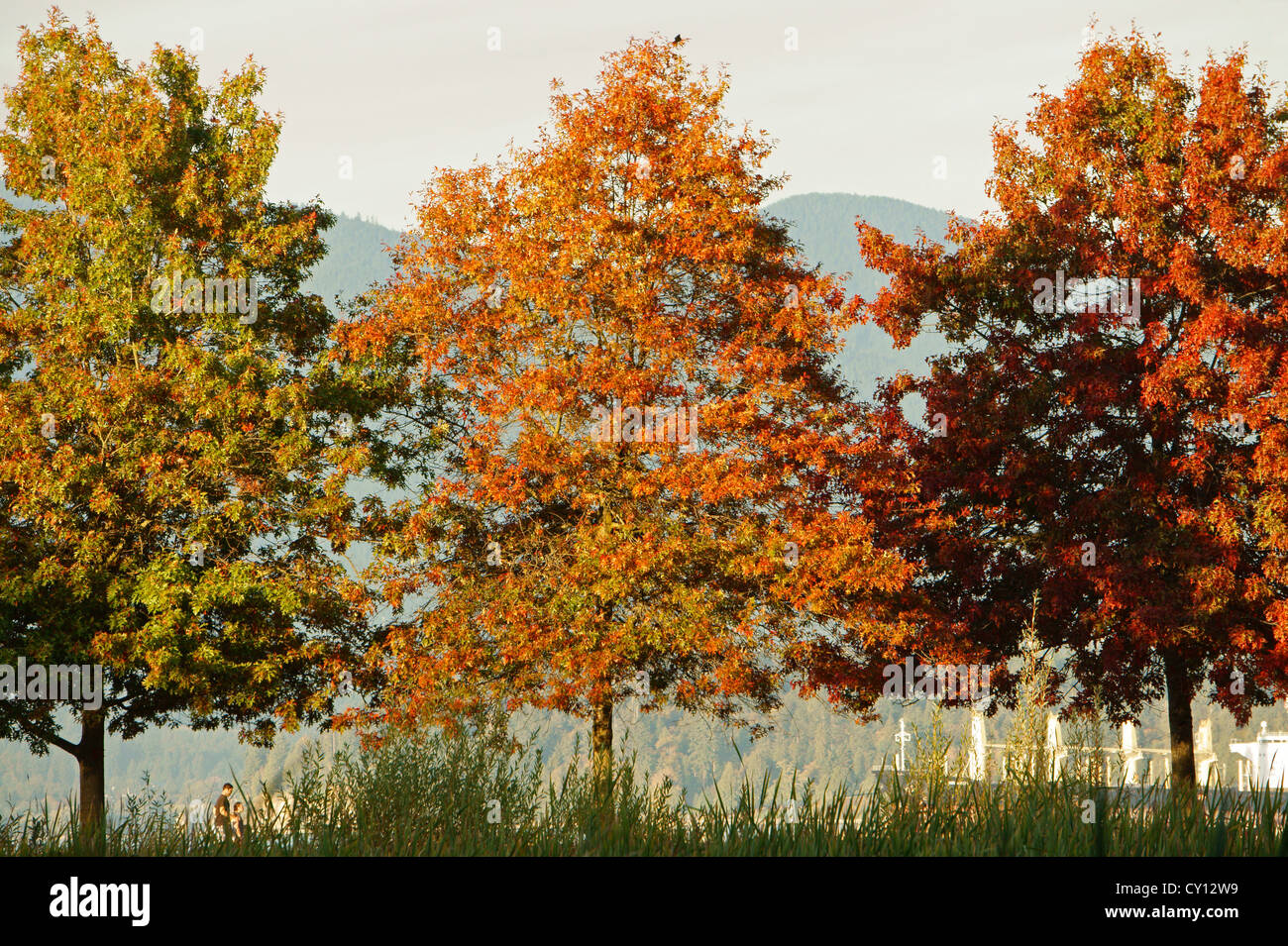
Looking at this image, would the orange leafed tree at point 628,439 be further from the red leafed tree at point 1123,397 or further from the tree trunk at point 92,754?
the tree trunk at point 92,754

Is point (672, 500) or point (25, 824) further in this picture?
point (672, 500)

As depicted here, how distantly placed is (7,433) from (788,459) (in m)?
10.6

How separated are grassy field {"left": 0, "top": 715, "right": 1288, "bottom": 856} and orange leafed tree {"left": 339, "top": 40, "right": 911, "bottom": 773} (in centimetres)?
744

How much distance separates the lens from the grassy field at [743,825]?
7219 mm

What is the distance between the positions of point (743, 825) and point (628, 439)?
1072 centimetres

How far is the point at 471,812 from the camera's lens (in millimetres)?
8781

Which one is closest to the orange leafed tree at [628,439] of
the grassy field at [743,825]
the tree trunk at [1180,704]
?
the tree trunk at [1180,704]

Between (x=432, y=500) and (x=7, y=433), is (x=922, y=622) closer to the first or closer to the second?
(x=432, y=500)

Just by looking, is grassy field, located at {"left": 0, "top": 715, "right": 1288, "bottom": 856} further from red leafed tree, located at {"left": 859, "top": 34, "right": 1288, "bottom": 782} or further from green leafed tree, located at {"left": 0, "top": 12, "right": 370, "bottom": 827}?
green leafed tree, located at {"left": 0, "top": 12, "right": 370, "bottom": 827}

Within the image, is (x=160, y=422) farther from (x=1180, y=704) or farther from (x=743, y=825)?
(x=1180, y=704)

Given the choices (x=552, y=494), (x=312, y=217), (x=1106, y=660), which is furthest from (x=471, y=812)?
(x=312, y=217)

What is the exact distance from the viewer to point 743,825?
7492 mm

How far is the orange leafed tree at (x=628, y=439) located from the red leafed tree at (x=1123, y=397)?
4.64 feet
